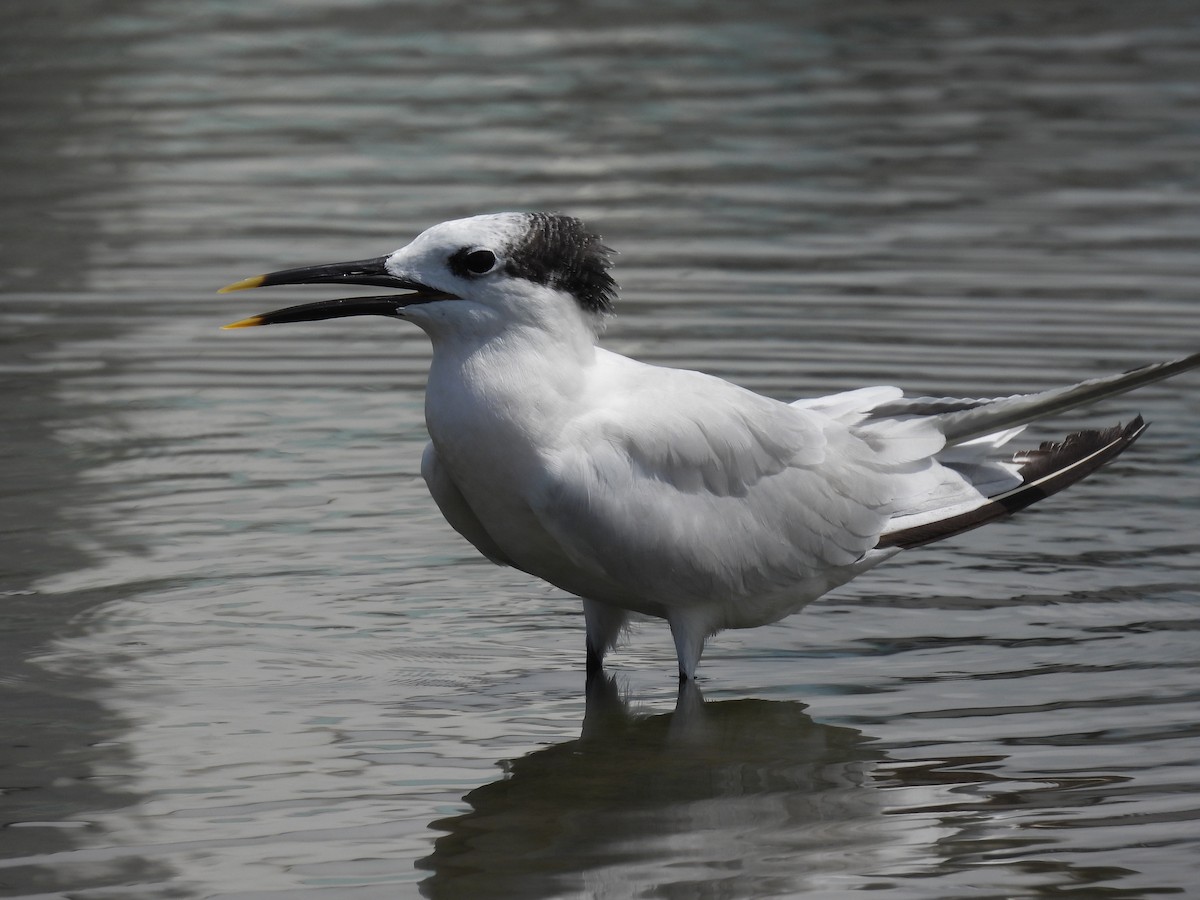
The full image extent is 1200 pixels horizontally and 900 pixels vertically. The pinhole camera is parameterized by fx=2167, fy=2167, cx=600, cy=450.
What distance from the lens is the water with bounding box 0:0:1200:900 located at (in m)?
5.46

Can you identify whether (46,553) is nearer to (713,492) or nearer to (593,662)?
(593,662)

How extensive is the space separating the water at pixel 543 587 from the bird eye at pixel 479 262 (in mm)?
1299

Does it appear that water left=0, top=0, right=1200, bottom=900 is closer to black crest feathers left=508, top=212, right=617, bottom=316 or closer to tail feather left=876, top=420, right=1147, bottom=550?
tail feather left=876, top=420, right=1147, bottom=550

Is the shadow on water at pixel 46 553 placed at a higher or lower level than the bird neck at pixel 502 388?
lower

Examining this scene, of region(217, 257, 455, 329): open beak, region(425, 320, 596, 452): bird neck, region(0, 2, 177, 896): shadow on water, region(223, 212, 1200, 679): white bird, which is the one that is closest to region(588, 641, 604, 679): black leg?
region(223, 212, 1200, 679): white bird

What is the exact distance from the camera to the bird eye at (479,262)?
595 centimetres

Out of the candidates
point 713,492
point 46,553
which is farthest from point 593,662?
point 46,553

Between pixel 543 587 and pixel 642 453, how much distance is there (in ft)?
5.28

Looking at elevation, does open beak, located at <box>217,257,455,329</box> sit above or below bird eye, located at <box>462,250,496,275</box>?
below

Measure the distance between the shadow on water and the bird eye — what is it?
1641 millimetres

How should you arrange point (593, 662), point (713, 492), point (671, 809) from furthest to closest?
point (593, 662), point (713, 492), point (671, 809)

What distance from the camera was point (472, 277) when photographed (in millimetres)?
5996

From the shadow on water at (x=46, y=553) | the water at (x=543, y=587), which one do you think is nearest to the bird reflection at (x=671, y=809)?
the water at (x=543, y=587)

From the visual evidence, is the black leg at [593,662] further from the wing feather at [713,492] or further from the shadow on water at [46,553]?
the shadow on water at [46,553]
